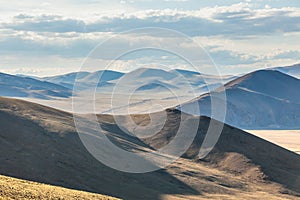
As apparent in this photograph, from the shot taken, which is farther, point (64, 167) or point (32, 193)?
point (64, 167)

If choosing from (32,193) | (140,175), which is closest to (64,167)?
(140,175)

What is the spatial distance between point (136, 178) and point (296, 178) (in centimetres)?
4810

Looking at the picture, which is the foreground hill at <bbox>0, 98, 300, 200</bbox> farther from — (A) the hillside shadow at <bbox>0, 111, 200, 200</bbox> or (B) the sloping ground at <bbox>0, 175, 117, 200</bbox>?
(B) the sloping ground at <bbox>0, 175, 117, 200</bbox>

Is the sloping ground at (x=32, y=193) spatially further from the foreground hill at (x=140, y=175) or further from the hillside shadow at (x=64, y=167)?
the hillside shadow at (x=64, y=167)

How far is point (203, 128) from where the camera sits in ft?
542

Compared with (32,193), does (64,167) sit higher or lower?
lower

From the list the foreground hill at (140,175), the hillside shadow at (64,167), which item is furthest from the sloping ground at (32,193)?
the hillside shadow at (64,167)

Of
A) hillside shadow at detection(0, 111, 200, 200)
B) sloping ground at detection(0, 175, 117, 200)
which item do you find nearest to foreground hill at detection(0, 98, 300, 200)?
hillside shadow at detection(0, 111, 200, 200)

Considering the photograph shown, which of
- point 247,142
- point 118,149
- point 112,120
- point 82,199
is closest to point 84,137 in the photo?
point 118,149

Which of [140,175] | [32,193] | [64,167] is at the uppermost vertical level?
[32,193]

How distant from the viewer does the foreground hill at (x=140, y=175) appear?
10156 cm

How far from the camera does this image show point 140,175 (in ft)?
383

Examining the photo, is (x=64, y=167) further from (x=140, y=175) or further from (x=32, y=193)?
(x=32, y=193)

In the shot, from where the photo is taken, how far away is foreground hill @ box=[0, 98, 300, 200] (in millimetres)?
101562
